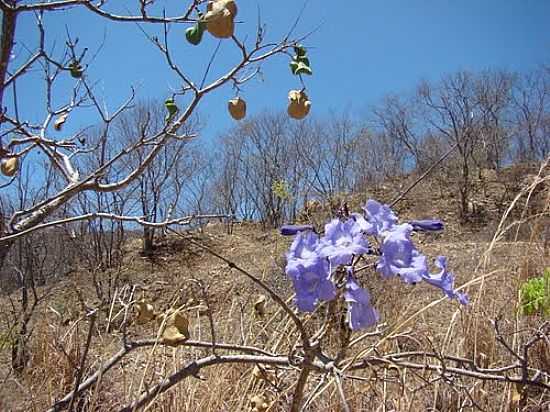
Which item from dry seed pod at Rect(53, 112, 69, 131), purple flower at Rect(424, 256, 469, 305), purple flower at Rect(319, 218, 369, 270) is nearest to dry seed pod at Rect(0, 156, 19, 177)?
dry seed pod at Rect(53, 112, 69, 131)

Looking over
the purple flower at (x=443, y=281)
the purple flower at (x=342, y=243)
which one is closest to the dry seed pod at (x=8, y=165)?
the purple flower at (x=342, y=243)

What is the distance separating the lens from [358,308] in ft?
2.45

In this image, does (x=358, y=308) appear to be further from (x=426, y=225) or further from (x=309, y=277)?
(x=426, y=225)

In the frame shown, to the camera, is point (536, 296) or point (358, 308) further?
point (536, 296)

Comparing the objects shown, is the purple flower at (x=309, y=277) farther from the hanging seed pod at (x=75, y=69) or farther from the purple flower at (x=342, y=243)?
the hanging seed pod at (x=75, y=69)

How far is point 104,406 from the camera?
6.58ft

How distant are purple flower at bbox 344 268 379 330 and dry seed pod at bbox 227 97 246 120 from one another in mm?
948

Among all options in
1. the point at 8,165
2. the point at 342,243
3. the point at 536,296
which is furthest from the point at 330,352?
the point at 342,243

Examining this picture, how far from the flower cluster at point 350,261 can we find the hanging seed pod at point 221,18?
0.60m

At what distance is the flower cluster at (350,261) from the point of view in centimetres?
72

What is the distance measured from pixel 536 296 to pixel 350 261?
1.61 m

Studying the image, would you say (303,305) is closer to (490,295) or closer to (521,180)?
(490,295)

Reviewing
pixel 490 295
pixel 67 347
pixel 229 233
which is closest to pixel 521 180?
pixel 229 233

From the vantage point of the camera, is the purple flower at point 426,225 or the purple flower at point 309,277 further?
the purple flower at point 426,225
